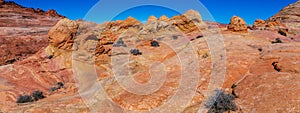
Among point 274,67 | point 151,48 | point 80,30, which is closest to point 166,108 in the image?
point 274,67

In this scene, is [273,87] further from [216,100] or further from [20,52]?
[20,52]

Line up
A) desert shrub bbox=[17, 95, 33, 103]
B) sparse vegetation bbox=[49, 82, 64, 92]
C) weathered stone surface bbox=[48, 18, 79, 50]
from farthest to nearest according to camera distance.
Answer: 1. weathered stone surface bbox=[48, 18, 79, 50]
2. sparse vegetation bbox=[49, 82, 64, 92]
3. desert shrub bbox=[17, 95, 33, 103]

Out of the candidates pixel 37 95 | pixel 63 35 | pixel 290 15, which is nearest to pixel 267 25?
pixel 290 15

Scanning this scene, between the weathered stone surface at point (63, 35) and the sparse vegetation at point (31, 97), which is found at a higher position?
the weathered stone surface at point (63, 35)

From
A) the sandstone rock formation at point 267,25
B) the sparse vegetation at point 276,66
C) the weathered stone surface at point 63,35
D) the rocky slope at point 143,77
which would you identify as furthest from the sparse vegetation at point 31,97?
the sandstone rock formation at point 267,25

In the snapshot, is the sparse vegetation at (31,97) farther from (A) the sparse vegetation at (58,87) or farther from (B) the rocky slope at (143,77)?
(A) the sparse vegetation at (58,87)

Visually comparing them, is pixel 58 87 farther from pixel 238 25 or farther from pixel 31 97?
pixel 238 25

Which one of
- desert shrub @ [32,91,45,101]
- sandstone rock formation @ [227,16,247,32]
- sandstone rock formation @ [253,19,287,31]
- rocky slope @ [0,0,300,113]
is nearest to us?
rocky slope @ [0,0,300,113]

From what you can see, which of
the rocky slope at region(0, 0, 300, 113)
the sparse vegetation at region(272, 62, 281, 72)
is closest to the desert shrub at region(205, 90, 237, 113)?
the rocky slope at region(0, 0, 300, 113)

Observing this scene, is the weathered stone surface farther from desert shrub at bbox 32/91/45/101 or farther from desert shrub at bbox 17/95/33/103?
desert shrub at bbox 17/95/33/103
